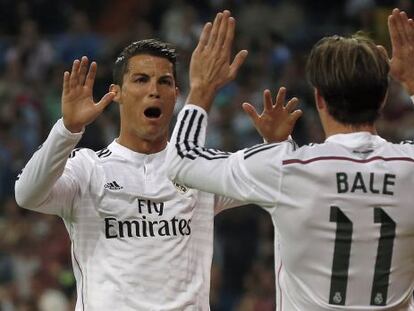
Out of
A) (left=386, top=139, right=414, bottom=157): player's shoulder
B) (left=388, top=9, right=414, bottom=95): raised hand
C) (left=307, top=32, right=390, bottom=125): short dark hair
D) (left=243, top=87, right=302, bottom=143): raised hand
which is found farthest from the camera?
(left=243, top=87, right=302, bottom=143): raised hand

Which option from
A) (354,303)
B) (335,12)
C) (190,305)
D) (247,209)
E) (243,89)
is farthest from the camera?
(335,12)

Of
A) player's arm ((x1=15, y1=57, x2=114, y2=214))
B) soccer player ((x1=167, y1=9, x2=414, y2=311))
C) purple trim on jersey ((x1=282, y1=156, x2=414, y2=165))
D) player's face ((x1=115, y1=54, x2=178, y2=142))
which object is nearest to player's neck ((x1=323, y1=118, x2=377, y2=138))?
soccer player ((x1=167, y1=9, x2=414, y2=311))

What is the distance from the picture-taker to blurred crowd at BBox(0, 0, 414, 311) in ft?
34.3

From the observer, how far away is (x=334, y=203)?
3.78 m

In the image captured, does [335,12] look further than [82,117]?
Yes

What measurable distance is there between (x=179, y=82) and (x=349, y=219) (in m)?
8.89

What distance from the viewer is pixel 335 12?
13.5m

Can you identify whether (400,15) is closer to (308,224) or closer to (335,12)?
(308,224)

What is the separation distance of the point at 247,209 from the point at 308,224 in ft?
22.6

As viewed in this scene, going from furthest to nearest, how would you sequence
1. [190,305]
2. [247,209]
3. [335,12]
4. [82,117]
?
1. [335,12]
2. [247,209]
3. [190,305]
4. [82,117]

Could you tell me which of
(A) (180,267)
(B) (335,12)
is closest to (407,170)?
(A) (180,267)

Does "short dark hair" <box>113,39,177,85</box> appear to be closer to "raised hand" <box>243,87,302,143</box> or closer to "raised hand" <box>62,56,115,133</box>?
"raised hand" <box>62,56,115,133</box>

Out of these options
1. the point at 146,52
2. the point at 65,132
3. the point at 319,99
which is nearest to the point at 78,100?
the point at 65,132

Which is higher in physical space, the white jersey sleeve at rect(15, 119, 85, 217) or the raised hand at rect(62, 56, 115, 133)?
the raised hand at rect(62, 56, 115, 133)
